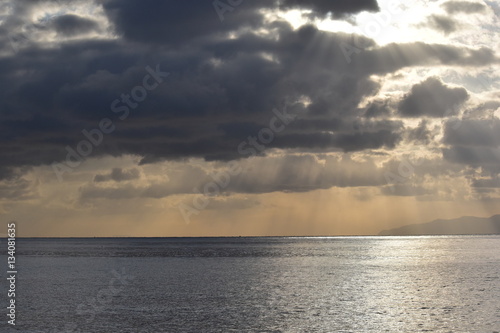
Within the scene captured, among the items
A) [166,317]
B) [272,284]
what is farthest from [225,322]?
[272,284]

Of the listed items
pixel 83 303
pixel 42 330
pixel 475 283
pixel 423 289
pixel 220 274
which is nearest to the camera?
pixel 42 330

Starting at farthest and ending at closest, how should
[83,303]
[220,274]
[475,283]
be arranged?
[220,274] → [475,283] → [83,303]

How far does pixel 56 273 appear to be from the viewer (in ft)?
411

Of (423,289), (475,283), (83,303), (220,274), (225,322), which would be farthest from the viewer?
(220,274)

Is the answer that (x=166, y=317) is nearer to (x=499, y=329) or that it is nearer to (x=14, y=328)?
(x=14, y=328)

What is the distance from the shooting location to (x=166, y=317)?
63688mm

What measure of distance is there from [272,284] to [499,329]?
46.8 meters

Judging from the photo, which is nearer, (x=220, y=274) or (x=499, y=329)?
(x=499, y=329)

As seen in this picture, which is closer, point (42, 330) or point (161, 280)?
point (42, 330)

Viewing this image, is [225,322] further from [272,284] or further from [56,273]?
[56,273]

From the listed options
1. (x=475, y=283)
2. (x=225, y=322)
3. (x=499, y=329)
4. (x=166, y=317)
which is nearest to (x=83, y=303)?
(x=166, y=317)

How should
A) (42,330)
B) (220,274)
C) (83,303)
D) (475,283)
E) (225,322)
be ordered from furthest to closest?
(220,274)
(475,283)
(83,303)
(225,322)
(42,330)

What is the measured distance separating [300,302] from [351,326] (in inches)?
680

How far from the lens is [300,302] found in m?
75.9
